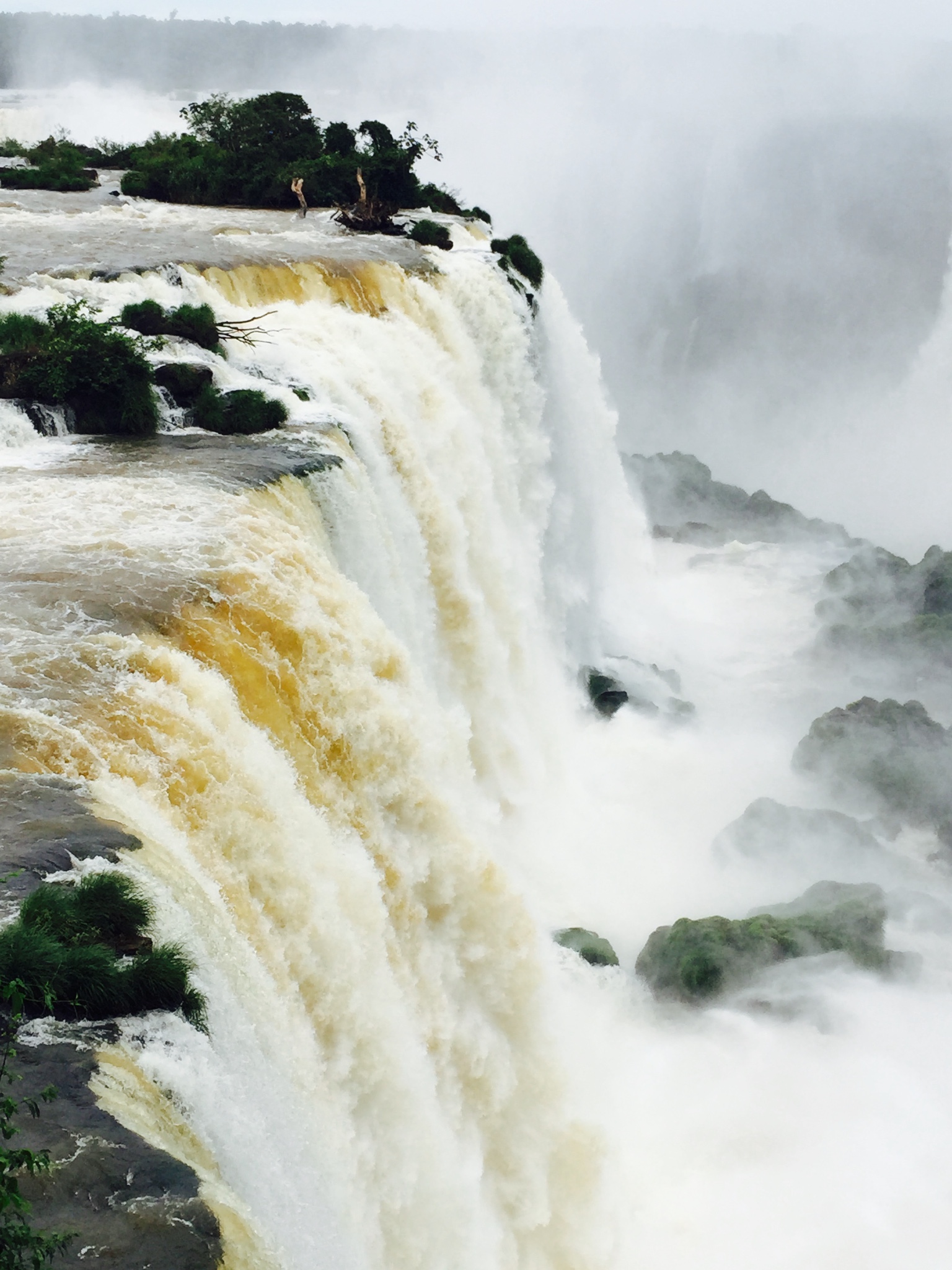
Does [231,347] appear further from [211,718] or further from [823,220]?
[823,220]

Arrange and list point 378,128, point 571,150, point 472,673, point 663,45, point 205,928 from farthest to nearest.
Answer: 1. point 663,45
2. point 571,150
3. point 378,128
4. point 472,673
5. point 205,928

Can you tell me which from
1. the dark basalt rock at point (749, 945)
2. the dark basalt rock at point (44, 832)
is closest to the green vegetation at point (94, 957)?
the dark basalt rock at point (44, 832)

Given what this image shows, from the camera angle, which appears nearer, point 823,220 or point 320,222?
point 320,222

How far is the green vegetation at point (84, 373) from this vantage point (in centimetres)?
1251

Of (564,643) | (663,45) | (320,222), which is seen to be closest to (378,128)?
(320,222)

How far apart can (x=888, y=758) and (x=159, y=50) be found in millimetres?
158053

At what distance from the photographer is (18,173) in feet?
91.1

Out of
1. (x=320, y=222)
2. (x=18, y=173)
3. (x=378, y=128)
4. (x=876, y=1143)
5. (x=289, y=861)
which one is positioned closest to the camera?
(x=289, y=861)

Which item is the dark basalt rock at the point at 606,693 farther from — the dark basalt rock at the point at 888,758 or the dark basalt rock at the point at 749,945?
the dark basalt rock at the point at 749,945

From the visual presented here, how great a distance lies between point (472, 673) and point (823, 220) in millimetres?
64471

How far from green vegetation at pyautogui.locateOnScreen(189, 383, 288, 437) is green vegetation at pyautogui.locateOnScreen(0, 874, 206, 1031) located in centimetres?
814

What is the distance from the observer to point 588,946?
44.2 feet

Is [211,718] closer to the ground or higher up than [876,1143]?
higher up

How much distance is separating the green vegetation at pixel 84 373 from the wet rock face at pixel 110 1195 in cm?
948
